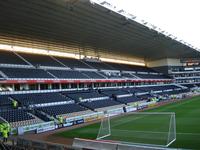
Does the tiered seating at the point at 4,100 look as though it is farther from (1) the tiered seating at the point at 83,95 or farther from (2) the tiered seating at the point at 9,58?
(1) the tiered seating at the point at 83,95

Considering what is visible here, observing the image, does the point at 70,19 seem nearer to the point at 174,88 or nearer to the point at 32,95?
the point at 32,95

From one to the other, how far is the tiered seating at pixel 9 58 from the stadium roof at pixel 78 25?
10.8 ft

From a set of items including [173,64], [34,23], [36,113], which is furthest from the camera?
[173,64]

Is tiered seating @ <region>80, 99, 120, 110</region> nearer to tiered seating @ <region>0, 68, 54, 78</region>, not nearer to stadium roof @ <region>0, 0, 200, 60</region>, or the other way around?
tiered seating @ <region>0, 68, 54, 78</region>

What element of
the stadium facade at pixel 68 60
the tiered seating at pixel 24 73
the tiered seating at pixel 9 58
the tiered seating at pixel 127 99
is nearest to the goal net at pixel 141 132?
the stadium facade at pixel 68 60

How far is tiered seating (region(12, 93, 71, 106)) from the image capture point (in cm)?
3227

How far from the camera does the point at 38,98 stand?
34.8m

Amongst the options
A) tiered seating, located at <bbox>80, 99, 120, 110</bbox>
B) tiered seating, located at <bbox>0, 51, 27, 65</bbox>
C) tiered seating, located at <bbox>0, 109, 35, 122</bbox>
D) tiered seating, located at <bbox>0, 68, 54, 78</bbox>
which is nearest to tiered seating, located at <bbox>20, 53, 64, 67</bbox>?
tiered seating, located at <bbox>0, 51, 27, 65</bbox>

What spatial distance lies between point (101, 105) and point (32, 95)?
35.8ft

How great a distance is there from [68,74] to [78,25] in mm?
9120

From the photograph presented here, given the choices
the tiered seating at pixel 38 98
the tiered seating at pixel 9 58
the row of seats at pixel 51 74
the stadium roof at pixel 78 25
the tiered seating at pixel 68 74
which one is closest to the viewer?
the stadium roof at pixel 78 25

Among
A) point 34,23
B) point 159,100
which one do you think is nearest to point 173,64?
point 159,100

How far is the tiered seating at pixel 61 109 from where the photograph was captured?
1260 inches

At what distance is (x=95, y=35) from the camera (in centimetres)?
4569
